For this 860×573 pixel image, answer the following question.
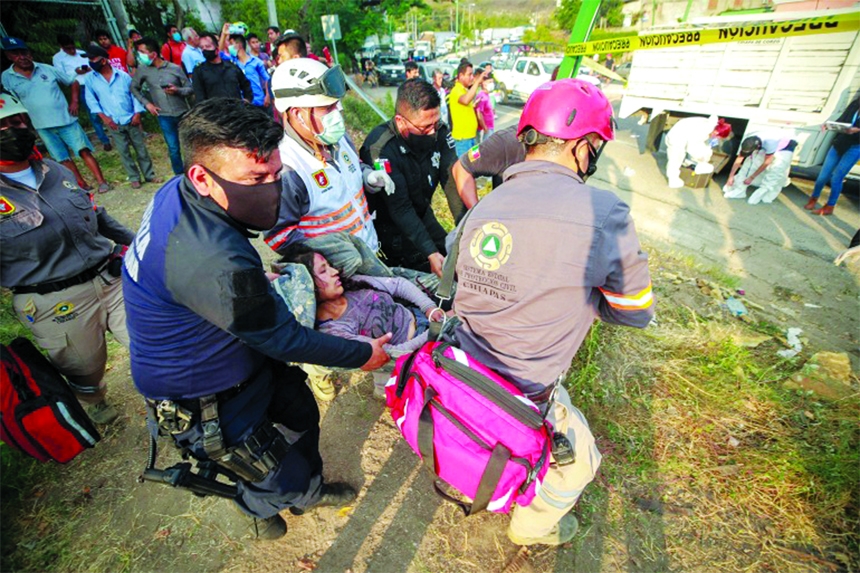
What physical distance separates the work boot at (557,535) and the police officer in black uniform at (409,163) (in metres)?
1.76

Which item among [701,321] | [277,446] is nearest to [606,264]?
[277,446]

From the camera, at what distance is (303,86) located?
7.81 ft

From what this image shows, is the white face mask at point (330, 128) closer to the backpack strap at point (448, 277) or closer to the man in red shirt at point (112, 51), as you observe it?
the backpack strap at point (448, 277)

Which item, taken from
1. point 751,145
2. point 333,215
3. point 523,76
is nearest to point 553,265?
point 333,215

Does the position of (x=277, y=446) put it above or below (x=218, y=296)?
below

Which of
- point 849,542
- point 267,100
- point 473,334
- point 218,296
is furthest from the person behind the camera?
point 267,100

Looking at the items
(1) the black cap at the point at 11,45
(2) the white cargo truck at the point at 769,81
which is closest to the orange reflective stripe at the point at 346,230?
(1) the black cap at the point at 11,45

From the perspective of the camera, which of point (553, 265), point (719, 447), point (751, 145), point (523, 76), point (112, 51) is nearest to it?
point (553, 265)

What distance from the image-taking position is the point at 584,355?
317 cm

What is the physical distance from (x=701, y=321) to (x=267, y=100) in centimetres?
898

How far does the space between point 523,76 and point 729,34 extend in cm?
1349

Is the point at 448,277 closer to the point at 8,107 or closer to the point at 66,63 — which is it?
the point at 8,107

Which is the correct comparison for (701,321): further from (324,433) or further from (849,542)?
(324,433)

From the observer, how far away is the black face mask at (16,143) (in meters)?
2.11
